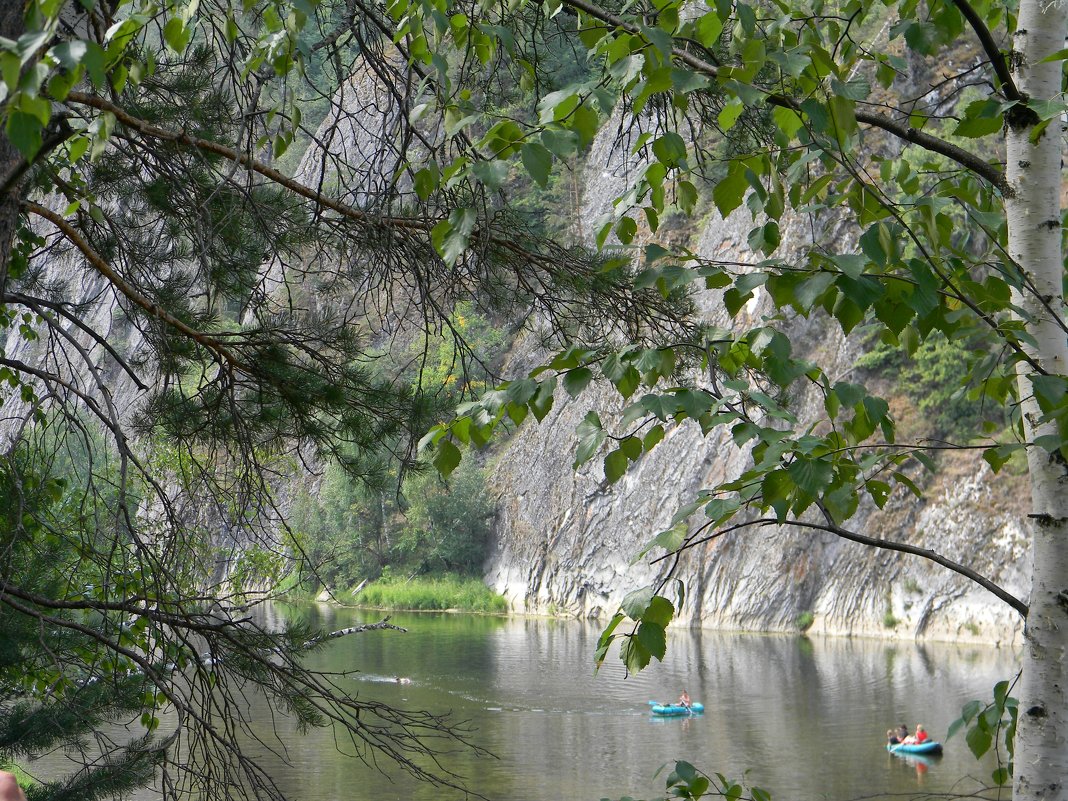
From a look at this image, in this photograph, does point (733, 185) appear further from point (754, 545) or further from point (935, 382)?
point (935, 382)

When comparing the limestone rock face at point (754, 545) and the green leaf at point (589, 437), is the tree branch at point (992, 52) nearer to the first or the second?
the green leaf at point (589, 437)

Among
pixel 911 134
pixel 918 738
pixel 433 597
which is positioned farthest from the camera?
pixel 433 597

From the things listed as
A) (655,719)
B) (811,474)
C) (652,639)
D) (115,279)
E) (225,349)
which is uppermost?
(115,279)

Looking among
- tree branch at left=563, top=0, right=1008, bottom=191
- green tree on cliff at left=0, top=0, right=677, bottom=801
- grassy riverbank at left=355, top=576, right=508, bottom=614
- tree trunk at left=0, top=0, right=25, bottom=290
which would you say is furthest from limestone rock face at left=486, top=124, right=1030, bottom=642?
tree branch at left=563, top=0, right=1008, bottom=191

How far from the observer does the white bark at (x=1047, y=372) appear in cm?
186

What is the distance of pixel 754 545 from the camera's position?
27.2 m

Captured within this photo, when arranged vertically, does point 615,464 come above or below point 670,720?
above

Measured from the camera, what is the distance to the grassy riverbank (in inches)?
1348

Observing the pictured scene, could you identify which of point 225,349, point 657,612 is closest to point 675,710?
point 225,349

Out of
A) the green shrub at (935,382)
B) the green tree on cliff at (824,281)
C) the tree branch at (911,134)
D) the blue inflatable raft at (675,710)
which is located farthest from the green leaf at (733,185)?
the green shrub at (935,382)

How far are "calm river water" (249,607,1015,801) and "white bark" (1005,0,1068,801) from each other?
7.93m

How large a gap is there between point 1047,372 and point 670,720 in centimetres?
1683

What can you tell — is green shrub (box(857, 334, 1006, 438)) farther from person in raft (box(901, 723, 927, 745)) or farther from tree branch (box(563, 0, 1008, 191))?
tree branch (box(563, 0, 1008, 191))

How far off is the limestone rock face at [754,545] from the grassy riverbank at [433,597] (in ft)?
2.16
